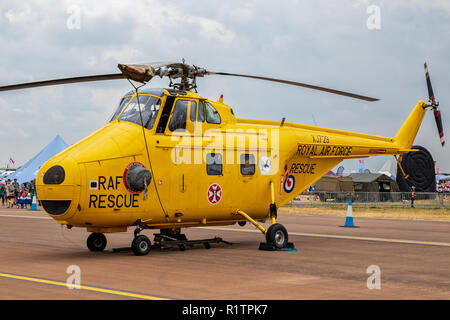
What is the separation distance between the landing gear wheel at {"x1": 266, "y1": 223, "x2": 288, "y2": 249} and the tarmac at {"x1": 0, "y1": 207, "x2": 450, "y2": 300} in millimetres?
336

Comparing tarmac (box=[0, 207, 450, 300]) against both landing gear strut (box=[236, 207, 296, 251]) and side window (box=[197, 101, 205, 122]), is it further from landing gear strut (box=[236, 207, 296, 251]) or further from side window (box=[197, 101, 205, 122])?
side window (box=[197, 101, 205, 122])

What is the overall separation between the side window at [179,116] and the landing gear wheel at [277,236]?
3.30 meters

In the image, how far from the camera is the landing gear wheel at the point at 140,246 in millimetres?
12617

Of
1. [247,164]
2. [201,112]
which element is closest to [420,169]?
[247,164]

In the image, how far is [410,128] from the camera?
63.0 ft

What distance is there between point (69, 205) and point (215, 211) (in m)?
3.85

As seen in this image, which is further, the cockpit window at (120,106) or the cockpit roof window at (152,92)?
the cockpit window at (120,106)

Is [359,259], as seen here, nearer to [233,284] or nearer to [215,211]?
[215,211]

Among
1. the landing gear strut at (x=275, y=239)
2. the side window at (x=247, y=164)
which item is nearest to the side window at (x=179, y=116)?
the side window at (x=247, y=164)

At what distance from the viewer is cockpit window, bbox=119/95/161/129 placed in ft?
42.2

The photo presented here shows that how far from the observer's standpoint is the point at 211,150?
13.9 meters

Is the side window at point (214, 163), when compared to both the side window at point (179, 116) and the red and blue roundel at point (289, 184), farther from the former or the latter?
the red and blue roundel at point (289, 184)

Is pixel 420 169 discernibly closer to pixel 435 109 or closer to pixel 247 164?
pixel 435 109
